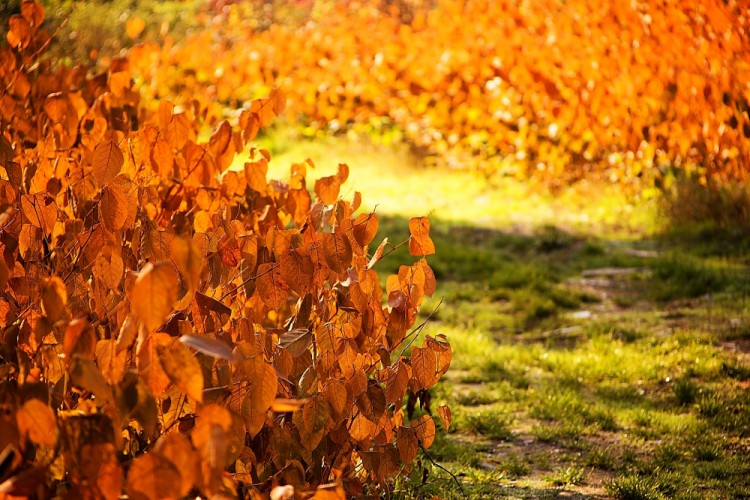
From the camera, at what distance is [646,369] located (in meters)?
3.97

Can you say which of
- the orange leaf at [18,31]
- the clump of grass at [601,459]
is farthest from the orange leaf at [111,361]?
the clump of grass at [601,459]

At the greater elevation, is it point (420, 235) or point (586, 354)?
point (420, 235)

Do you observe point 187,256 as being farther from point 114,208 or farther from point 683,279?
point 683,279

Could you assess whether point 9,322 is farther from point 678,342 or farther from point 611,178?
point 611,178

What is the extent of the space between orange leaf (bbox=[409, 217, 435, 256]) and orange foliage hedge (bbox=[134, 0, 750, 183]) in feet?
8.38

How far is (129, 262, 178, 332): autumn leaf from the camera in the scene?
46.0 inches

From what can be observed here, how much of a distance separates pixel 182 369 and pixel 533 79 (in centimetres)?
666

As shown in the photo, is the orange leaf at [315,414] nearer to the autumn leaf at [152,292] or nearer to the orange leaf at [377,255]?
the orange leaf at [377,255]

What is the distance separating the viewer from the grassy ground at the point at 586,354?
3.07 meters

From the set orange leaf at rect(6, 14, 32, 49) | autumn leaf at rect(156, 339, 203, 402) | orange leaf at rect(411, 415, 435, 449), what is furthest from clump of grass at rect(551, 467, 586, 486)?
orange leaf at rect(6, 14, 32, 49)

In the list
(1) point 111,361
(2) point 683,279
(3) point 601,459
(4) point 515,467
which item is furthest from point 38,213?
(2) point 683,279

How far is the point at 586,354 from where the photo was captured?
425cm

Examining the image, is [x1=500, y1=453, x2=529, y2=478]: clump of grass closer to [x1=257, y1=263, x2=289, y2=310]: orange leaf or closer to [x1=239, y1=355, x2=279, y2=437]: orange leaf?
[x1=257, y1=263, x2=289, y2=310]: orange leaf

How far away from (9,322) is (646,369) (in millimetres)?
3045
